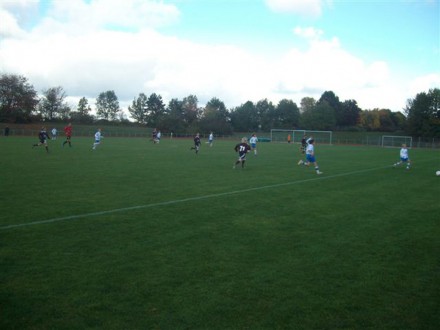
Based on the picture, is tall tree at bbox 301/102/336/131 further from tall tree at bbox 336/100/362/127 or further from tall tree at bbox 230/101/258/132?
tall tree at bbox 230/101/258/132

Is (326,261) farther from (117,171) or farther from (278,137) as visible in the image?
(278,137)

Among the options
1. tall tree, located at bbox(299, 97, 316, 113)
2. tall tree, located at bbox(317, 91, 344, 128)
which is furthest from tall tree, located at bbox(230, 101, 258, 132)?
tall tree, located at bbox(299, 97, 316, 113)

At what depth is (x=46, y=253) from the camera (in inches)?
232

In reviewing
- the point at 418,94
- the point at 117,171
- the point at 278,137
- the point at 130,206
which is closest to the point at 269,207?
the point at 130,206

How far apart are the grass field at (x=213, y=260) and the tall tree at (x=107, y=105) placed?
12224 cm

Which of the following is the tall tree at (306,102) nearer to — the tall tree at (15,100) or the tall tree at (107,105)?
the tall tree at (107,105)

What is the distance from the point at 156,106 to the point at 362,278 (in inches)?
4767

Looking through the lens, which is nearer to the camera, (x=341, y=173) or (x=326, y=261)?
(x=326, y=261)

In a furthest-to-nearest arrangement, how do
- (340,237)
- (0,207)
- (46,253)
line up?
(0,207), (340,237), (46,253)

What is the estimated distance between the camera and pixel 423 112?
77938mm

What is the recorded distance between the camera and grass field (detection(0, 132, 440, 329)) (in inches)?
165

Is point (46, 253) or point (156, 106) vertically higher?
point (156, 106)

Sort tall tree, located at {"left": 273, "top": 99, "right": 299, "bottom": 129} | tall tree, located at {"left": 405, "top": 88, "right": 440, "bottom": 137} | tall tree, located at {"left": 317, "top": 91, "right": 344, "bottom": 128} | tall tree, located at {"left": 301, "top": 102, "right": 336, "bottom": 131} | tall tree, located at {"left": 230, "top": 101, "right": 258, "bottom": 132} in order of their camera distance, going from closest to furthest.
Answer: tall tree, located at {"left": 405, "top": 88, "right": 440, "bottom": 137} < tall tree, located at {"left": 301, "top": 102, "right": 336, "bottom": 131} < tall tree, located at {"left": 230, "top": 101, "right": 258, "bottom": 132} < tall tree, located at {"left": 317, "top": 91, "right": 344, "bottom": 128} < tall tree, located at {"left": 273, "top": 99, "right": 299, "bottom": 129}

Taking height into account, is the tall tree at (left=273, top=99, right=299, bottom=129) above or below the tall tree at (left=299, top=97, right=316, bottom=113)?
below
